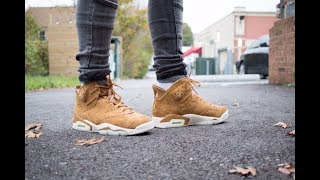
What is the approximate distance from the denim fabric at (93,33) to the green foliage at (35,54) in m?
10.0

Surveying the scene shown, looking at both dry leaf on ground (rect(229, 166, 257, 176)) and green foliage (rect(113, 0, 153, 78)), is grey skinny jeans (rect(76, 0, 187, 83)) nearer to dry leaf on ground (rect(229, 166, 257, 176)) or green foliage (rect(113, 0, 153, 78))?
dry leaf on ground (rect(229, 166, 257, 176))

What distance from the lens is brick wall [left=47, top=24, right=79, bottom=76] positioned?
12.1 meters

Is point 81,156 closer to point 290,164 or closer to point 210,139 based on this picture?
point 210,139

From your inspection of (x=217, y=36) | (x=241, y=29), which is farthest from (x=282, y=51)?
(x=217, y=36)

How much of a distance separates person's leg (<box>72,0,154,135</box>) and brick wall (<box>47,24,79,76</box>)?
10561mm

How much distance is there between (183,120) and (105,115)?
1.52ft

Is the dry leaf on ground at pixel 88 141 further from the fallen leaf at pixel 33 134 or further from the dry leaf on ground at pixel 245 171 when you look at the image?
the dry leaf on ground at pixel 245 171

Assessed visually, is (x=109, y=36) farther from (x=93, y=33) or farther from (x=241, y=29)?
(x=241, y=29)

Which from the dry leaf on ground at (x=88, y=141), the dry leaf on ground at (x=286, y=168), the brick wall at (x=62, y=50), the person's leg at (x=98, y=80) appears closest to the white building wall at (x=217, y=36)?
the brick wall at (x=62, y=50)

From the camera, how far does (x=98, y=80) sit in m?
1.81

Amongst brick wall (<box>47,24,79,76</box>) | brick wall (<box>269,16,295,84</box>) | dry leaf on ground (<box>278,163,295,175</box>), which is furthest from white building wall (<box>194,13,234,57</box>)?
dry leaf on ground (<box>278,163,295,175</box>)

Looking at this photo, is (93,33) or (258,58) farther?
(258,58)
